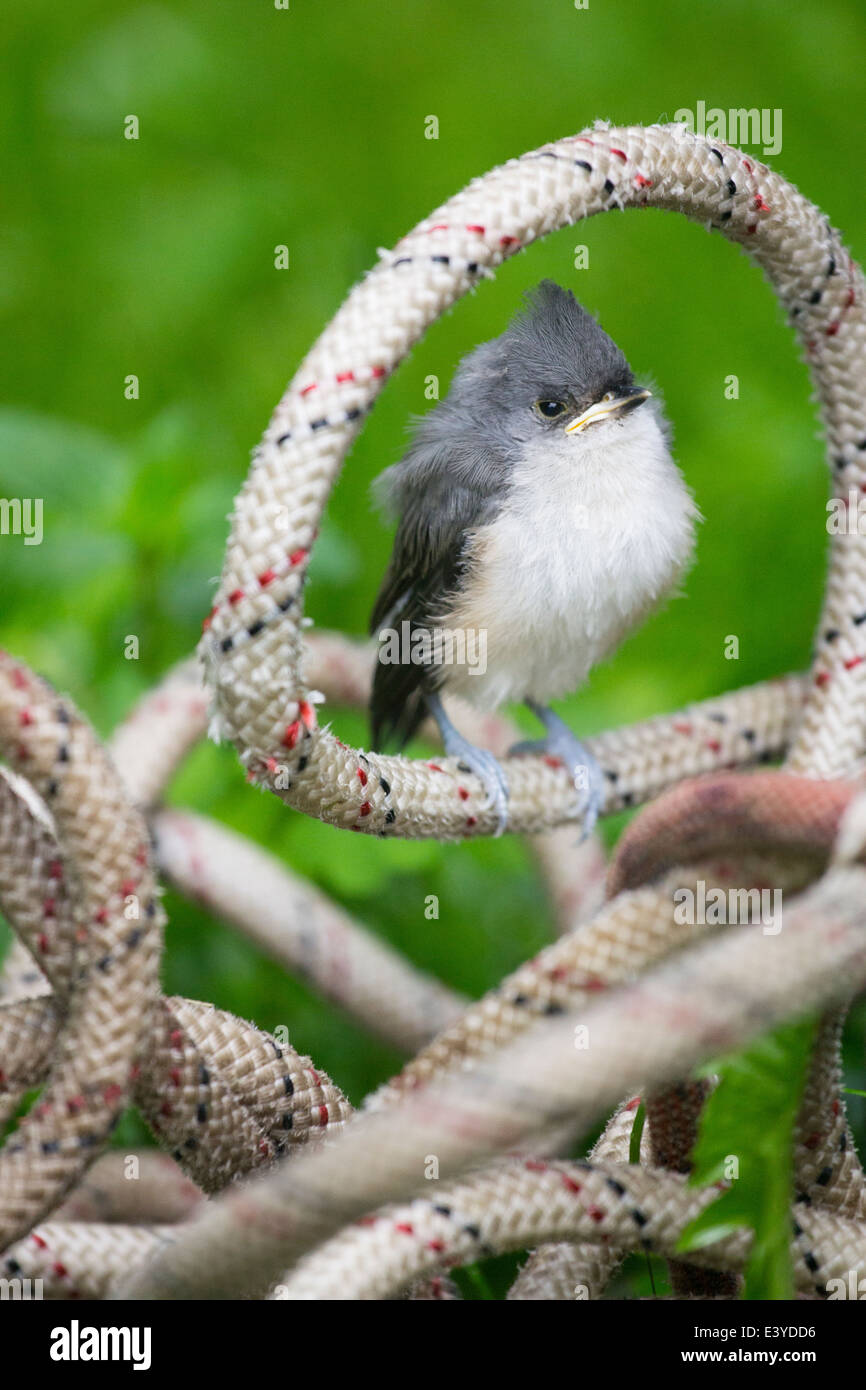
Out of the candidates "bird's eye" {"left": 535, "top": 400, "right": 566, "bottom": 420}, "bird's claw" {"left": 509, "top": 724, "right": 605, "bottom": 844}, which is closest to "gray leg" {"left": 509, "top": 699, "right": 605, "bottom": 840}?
"bird's claw" {"left": 509, "top": 724, "right": 605, "bottom": 844}

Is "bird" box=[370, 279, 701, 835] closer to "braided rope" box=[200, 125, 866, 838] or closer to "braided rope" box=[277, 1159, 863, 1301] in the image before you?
"braided rope" box=[200, 125, 866, 838]

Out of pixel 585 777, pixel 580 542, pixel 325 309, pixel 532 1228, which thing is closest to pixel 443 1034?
pixel 532 1228

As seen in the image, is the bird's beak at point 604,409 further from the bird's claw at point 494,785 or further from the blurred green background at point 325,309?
the blurred green background at point 325,309

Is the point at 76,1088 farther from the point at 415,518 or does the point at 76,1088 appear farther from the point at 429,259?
the point at 415,518

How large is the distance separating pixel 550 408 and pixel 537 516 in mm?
140

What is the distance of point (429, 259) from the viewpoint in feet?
3.70

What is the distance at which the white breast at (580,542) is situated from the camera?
170 cm

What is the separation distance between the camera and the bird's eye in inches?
68.3

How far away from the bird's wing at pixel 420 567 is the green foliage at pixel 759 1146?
2.79ft

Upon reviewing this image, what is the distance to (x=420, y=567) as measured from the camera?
1.75 m

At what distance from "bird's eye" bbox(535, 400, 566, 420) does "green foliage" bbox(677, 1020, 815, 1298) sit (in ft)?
3.06

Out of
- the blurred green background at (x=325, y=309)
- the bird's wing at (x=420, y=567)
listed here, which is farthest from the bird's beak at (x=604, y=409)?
the blurred green background at (x=325, y=309)

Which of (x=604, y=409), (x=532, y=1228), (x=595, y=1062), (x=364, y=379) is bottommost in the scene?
(x=532, y=1228)

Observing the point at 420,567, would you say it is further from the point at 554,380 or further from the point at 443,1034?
the point at 443,1034
